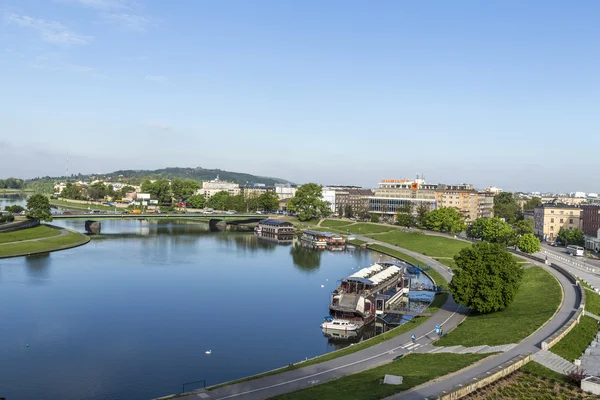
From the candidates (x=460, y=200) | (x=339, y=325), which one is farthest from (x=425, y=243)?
(x=460, y=200)

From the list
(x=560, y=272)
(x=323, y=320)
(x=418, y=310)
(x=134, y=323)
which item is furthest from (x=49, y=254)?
(x=560, y=272)

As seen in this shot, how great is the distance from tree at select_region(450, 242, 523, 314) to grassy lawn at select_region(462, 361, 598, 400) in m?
18.9

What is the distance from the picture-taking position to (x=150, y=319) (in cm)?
5403

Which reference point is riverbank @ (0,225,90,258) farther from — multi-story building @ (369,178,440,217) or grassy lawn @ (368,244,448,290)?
multi-story building @ (369,178,440,217)

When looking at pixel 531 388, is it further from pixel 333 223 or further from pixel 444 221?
pixel 333 223

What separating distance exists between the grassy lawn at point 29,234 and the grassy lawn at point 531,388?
96369 mm

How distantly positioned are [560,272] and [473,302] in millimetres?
25396

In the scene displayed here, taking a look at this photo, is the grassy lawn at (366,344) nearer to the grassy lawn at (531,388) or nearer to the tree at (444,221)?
the grassy lawn at (531,388)

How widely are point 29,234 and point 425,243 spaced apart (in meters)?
81.9

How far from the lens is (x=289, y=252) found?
380ft

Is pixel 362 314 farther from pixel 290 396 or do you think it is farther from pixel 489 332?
pixel 290 396

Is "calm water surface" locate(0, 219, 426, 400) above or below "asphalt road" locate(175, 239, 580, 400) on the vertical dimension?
below

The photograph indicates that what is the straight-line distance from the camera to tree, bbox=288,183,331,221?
17188 cm

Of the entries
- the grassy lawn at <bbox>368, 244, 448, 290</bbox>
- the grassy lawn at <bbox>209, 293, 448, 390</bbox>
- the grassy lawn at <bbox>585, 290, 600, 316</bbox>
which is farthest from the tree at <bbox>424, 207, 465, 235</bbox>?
the grassy lawn at <bbox>585, 290, 600, 316</bbox>
